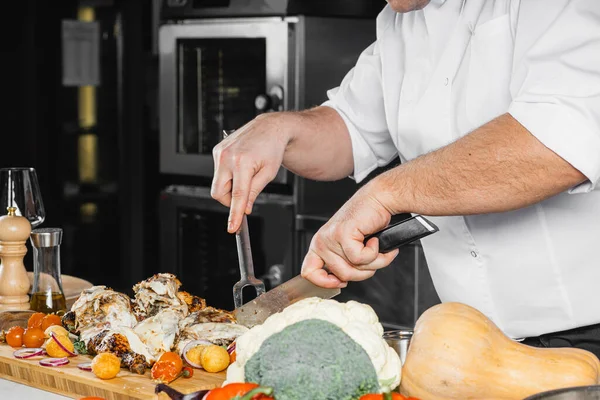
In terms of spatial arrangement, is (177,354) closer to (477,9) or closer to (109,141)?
(477,9)

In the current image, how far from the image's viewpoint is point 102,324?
5.16 ft

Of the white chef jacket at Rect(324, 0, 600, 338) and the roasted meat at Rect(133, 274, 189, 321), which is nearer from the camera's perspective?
the white chef jacket at Rect(324, 0, 600, 338)

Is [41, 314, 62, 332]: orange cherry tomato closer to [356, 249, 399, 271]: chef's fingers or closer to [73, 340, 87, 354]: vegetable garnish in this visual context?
[73, 340, 87, 354]: vegetable garnish

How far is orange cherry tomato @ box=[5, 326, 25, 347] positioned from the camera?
1608 millimetres

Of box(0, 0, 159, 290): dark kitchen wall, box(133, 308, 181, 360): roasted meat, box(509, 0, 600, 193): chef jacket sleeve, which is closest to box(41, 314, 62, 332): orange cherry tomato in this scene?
box(133, 308, 181, 360): roasted meat

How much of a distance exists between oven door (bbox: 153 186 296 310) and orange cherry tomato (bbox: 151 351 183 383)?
5.23 ft

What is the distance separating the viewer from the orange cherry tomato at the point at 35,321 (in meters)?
1.65

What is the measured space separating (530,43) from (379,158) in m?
0.64

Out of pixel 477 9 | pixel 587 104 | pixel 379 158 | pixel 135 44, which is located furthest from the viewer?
pixel 135 44

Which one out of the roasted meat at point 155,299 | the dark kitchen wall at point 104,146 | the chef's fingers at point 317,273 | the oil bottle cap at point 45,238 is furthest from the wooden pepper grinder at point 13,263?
the dark kitchen wall at point 104,146

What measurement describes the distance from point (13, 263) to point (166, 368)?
0.65 metres

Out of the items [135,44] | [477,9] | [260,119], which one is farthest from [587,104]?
[135,44]

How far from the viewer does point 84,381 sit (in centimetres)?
142

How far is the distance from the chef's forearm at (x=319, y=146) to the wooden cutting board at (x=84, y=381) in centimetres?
62
